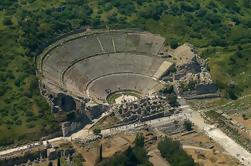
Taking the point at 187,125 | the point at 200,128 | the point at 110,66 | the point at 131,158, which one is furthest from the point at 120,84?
the point at 131,158

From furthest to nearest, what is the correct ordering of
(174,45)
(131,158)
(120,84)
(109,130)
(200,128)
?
(174,45) < (120,84) < (200,128) < (109,130) < (131,158)

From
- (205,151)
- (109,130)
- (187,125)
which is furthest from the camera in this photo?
(187,125)

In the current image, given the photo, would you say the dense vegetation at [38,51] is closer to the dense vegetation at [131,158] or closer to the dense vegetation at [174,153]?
the dense vegetation at [131,158]

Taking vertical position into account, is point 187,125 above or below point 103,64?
below

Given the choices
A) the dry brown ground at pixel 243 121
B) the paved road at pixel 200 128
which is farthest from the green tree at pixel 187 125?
the dry brown ground at pixel 243 121

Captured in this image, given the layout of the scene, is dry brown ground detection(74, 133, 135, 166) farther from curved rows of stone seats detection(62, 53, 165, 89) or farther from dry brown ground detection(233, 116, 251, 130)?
dry brown ground detection(233, 116, 251, 130)

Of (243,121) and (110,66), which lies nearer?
(243,121)

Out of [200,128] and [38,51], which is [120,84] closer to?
[38,51]

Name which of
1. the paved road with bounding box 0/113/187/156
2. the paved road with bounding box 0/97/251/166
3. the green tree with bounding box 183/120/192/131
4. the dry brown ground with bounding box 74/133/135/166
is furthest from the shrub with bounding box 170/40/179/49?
the dry brown ground with bounding box 74/133/135/166
